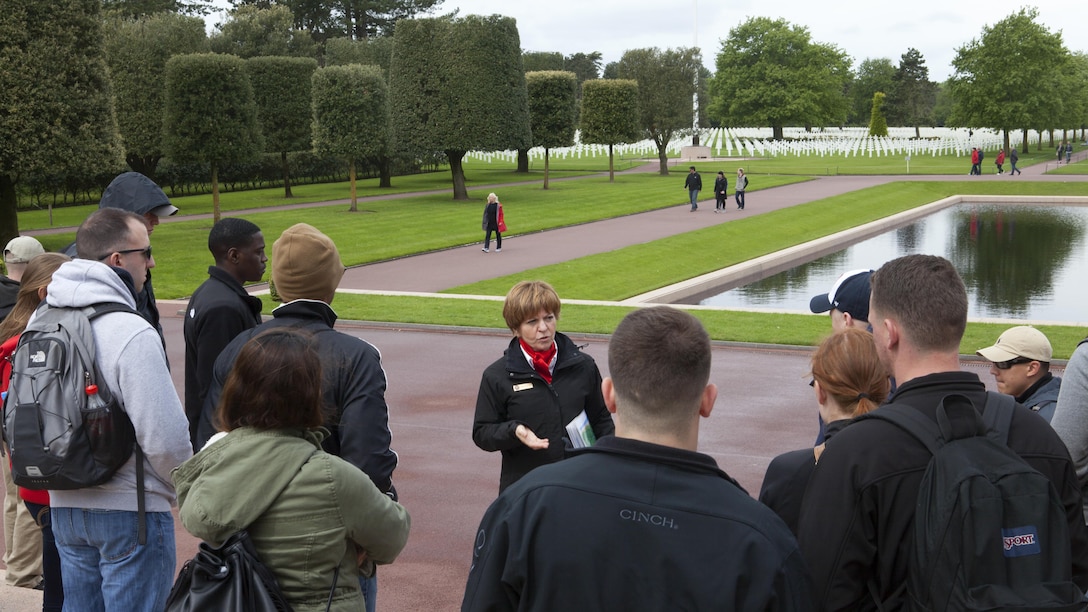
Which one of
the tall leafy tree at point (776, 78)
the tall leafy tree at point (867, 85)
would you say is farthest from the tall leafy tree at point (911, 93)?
the tall leafy tree at point (776, 78)

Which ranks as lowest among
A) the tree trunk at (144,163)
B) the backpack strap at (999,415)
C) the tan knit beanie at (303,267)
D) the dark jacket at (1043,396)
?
the dark jacket at (1043,396)

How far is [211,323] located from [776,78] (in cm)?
8851

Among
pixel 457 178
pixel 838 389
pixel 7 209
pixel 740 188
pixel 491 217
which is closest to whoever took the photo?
pixel 838 389

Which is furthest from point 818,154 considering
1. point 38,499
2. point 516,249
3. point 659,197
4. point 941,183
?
point 38,499

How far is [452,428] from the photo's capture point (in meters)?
9.59

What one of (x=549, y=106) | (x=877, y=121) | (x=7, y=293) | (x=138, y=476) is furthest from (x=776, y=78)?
(x=138, y=476)

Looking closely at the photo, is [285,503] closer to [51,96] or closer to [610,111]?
[51,96]

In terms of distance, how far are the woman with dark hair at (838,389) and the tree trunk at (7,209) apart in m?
25.0

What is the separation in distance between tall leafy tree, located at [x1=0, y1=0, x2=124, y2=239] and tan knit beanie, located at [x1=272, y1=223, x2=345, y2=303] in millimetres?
22285

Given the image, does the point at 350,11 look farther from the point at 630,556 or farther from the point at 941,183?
the point at 630,556

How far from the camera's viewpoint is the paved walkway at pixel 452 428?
20.5 ft

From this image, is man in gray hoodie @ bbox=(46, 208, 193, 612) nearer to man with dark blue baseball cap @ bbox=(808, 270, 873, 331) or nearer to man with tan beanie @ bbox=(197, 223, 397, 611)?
man with tan beanie @ bbox=(197, 223, 397, 611)

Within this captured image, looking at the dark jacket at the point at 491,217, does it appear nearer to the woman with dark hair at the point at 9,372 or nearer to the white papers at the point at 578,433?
the woman with dark hair at the point at 9,372

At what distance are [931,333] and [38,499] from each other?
365 cm
